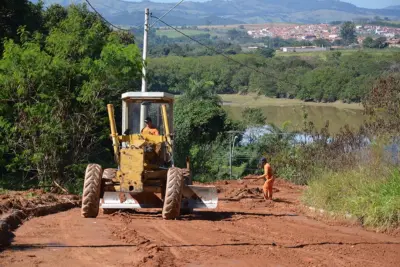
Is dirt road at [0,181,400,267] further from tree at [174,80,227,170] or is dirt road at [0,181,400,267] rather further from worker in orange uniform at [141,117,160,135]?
tree at [174,80,227,170]

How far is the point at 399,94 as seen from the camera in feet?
91.6

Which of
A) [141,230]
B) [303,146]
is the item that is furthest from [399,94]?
[141,230]

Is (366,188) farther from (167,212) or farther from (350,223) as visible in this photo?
(167,212)

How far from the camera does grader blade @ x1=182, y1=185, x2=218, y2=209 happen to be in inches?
664

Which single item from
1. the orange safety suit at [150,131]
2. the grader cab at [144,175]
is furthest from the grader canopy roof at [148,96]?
the orange safety suit at [150,131]

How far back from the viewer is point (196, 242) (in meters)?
13.1

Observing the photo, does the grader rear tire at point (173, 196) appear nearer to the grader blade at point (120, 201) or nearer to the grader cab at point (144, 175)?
the grader cab at point (144, 175)

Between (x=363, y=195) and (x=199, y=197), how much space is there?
3648 mm

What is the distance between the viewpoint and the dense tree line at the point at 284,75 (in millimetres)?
63731

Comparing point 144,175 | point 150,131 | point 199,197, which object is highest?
point 150,131

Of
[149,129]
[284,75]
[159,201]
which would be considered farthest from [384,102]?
[284,75]

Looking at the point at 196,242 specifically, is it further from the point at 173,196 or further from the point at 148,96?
the point at 148,96

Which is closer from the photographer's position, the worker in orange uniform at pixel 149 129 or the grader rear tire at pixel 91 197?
the grader rear tire at pixel 91 197

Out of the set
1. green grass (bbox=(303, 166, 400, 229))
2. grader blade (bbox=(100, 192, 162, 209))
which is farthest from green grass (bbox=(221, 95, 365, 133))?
grader blade (bbox=(100, 192, 162, 209))
